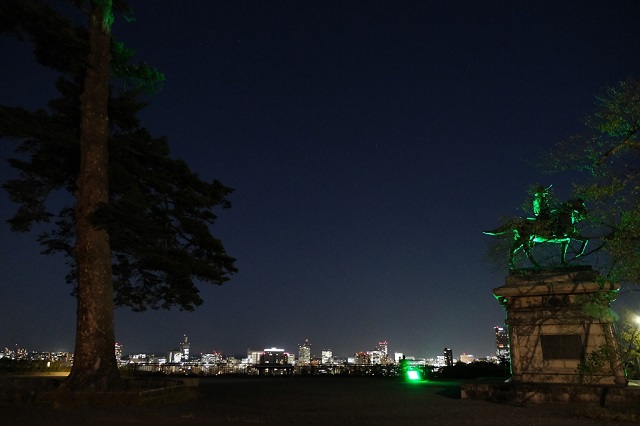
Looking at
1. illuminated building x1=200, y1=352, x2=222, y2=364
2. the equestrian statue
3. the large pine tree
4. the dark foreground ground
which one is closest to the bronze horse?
the equestrian statue

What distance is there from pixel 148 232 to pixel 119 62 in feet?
22.7

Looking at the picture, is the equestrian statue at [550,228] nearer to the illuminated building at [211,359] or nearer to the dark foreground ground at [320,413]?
the dark foreground ground at [320,413]

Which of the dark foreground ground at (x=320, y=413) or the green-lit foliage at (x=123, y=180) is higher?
the green-lit foliage at (x=123, y=180)

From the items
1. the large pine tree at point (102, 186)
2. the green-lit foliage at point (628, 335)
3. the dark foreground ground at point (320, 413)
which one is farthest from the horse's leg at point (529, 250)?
the large pine tree at point (102, 186)

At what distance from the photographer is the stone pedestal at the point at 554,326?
11992mm

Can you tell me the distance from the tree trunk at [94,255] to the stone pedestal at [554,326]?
33.7ft

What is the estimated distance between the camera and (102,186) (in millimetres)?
12742

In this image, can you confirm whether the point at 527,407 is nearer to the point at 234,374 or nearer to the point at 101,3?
the point at 101,3

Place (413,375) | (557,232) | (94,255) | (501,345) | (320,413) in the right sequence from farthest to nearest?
1. (501,345)
2. (413,375)
3. (557,232)
4. (94,255)
5. (320,413)

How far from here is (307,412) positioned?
31.3 ft

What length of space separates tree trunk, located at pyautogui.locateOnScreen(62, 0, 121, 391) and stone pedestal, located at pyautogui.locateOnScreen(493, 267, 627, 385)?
1027 cm

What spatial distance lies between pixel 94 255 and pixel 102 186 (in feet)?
6.14

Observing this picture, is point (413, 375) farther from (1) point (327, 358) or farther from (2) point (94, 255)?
(1) point (327, 358)

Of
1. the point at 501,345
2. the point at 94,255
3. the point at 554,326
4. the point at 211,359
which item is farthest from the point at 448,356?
the point at 211,359
